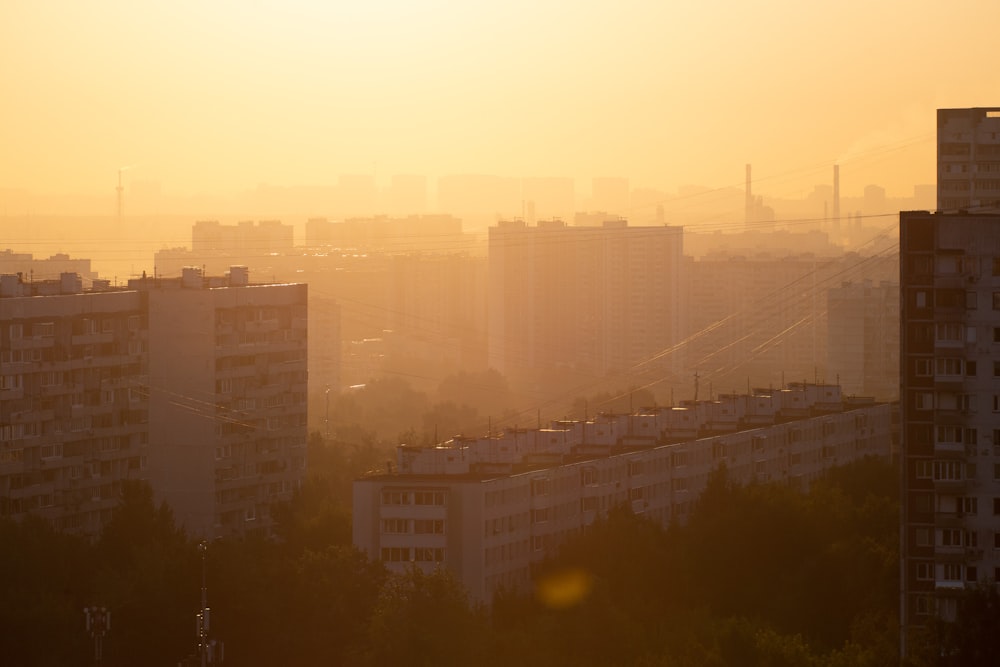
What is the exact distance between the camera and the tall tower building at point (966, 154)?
2022cm

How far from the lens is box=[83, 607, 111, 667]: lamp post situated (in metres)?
12.2

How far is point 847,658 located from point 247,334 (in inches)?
401

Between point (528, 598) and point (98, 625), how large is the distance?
378 centimetres

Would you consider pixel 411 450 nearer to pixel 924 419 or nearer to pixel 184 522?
pixel 184 522

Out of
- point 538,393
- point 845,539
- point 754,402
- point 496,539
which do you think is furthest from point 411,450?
point 538,393

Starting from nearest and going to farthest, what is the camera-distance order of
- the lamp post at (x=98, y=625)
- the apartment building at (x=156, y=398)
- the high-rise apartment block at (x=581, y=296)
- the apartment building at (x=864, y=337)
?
the lamp post at (x=98, y=625) → the apartment building at (x=156, y=398) → the apartment building at (x=864, y=337) → the high-rise apartment block at (x=581, y=296)

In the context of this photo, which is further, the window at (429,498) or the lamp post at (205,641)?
the window at (429,498)

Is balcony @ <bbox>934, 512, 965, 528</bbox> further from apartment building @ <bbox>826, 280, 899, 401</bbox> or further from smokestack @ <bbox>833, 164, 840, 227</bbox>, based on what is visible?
smokestack @ <bbox>833, 164, 840, 227</bbox>

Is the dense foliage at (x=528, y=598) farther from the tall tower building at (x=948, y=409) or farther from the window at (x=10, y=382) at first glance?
the window at (x=10, y=382)

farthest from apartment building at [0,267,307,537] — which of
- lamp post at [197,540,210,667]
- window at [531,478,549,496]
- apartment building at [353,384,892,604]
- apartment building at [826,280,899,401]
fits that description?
apartment building at [826,280,899,401]

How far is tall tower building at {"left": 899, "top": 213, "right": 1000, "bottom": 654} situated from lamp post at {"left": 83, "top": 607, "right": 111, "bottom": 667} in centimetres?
511

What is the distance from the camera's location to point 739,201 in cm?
8475

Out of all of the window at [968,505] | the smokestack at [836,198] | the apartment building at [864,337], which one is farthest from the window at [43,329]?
the smokestack at [836,198]

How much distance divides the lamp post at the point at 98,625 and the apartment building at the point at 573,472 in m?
2.90
